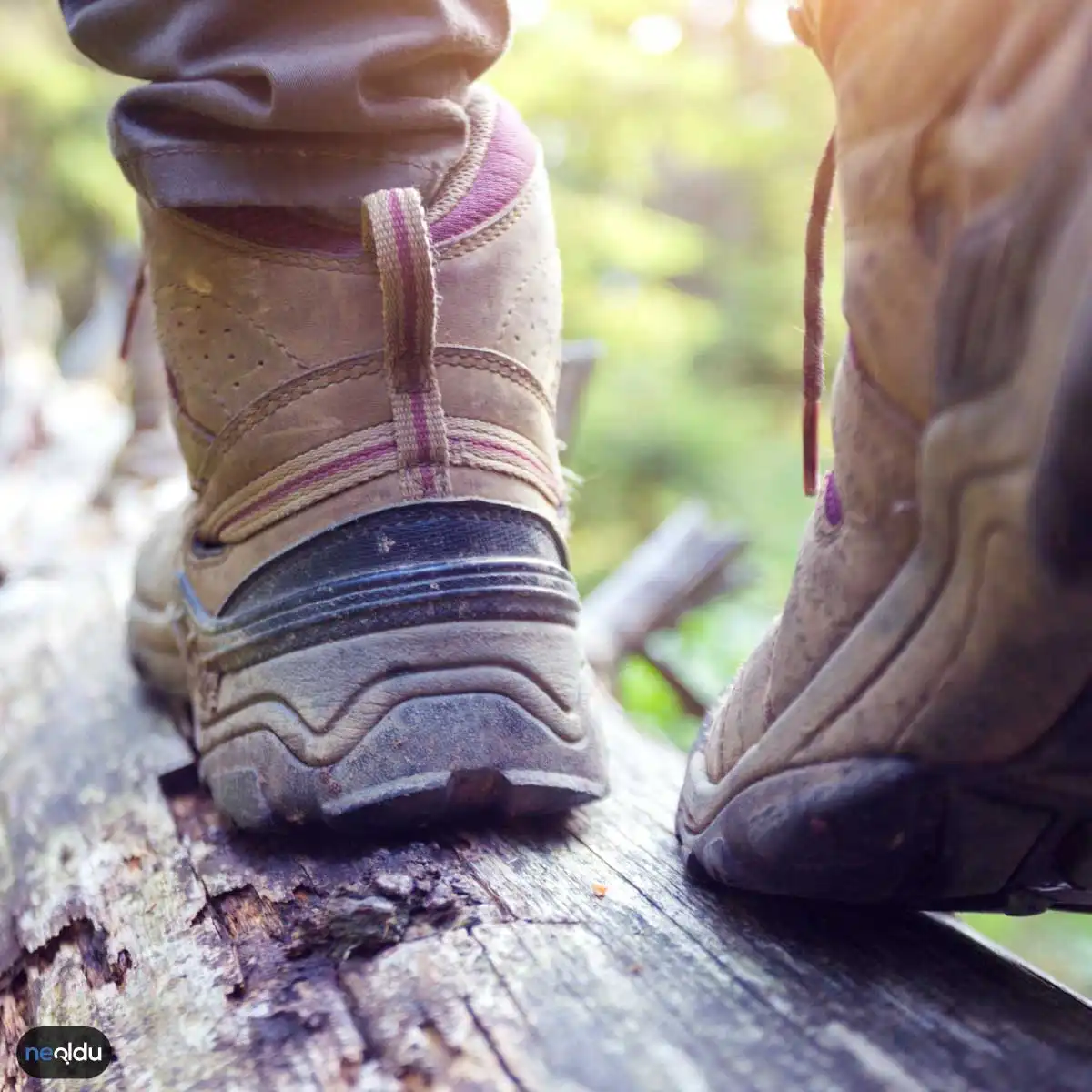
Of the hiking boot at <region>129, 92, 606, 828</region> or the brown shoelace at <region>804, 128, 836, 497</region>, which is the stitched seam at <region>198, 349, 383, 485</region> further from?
the brown shoelace at <region>804, 128, 836, 497</region>

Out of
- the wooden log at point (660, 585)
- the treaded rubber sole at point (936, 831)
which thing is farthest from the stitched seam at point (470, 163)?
the wooden log at point (660, 585)

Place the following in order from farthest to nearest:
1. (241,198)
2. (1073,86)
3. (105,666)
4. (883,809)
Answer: (105,666) → (241,198) → (883,809) → (1073,86)

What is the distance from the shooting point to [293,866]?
72cm

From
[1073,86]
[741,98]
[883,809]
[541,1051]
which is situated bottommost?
[741,98]

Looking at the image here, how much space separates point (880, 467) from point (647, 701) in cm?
299

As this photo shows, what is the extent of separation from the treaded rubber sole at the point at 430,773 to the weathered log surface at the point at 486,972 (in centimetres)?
3

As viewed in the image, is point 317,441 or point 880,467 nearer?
point 880,467

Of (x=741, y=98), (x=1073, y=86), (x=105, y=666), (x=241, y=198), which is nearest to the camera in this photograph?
(x=1073, y=86)

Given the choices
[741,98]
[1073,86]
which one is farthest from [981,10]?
[741,98]

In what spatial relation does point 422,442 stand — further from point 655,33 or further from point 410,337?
point 655,33

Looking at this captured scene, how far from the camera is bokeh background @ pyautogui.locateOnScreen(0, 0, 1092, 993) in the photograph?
13.5ft

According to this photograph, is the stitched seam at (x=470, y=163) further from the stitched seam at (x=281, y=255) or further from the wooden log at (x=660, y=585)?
the wooden log at (x=660, y=585)

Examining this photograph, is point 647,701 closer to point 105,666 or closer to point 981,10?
point 105,666

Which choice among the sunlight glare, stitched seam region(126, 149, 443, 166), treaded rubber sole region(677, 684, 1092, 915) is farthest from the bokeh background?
treaded rubber sole region(677, 684, 1092, 915)
